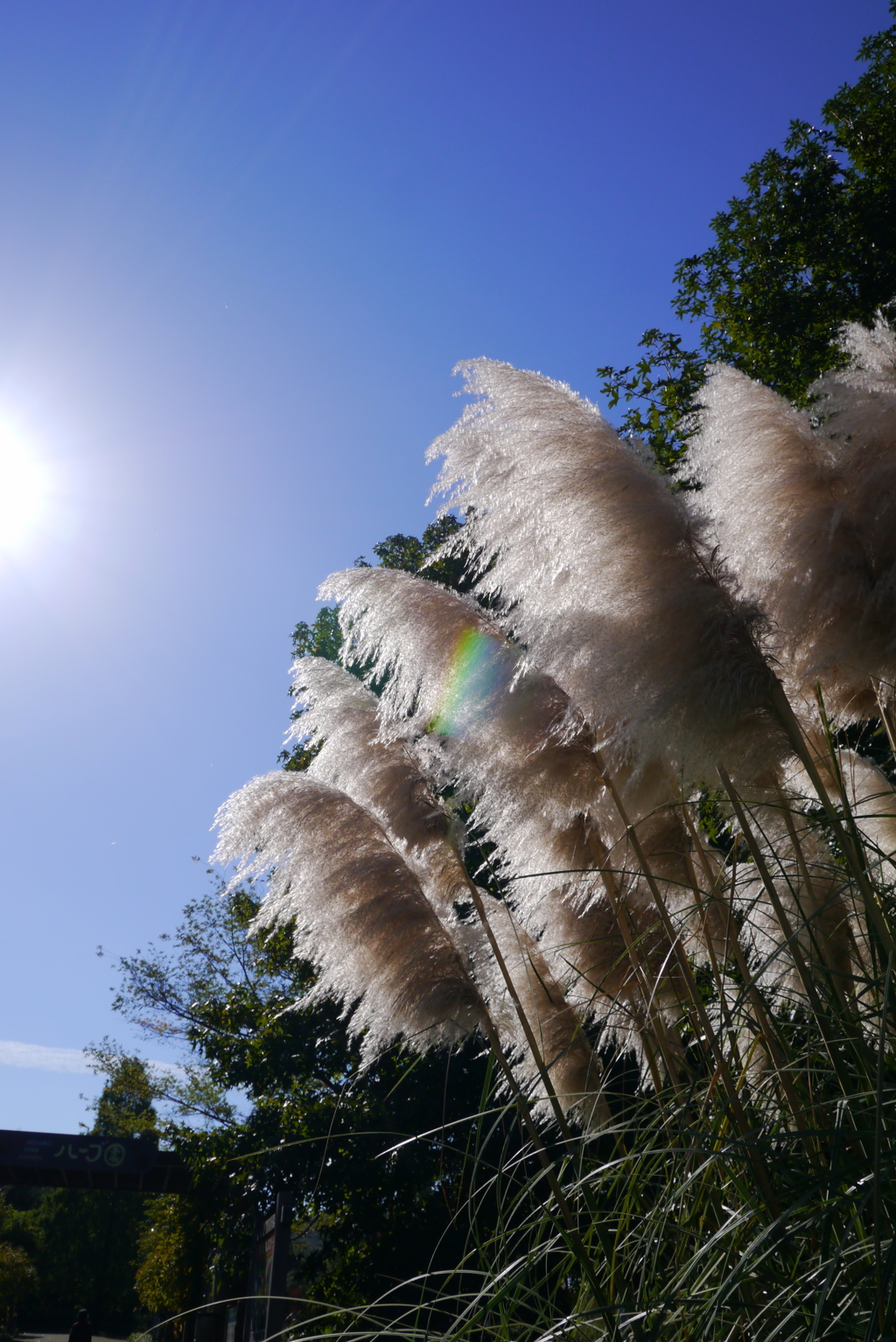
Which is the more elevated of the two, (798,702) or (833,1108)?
(798,702)

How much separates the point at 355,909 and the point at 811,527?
1.74 m

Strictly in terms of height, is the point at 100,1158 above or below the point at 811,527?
below

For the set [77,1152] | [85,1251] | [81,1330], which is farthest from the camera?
[85,1251]

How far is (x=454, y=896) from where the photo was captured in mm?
3154

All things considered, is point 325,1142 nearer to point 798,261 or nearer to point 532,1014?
point 532,1014

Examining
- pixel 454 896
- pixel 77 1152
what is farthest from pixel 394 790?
pixel 77 1152

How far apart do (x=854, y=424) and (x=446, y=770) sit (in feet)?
4.58

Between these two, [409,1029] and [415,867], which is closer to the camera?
[409,1029]

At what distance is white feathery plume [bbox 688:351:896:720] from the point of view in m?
1.95

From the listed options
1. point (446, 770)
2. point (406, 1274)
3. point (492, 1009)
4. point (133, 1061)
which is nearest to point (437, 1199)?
point (406, 1274)

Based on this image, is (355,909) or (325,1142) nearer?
(355,909)

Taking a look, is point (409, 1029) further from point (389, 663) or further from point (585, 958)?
point (389, 663)

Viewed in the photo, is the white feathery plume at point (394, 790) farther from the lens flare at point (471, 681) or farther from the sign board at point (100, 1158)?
the sign board at point (100, 1158)

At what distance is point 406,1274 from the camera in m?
8.66
